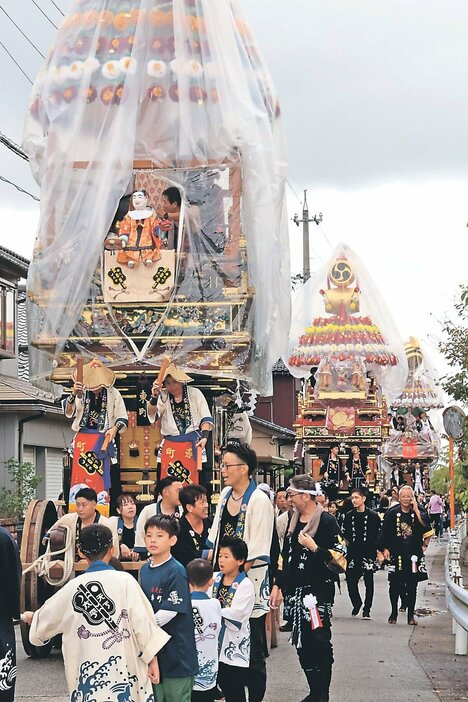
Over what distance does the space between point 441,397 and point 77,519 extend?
108ft

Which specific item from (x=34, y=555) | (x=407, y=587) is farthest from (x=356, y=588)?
(x=34, y=555)

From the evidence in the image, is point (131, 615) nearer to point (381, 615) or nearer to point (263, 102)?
point (263, 102)

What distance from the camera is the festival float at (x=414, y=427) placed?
131 feet

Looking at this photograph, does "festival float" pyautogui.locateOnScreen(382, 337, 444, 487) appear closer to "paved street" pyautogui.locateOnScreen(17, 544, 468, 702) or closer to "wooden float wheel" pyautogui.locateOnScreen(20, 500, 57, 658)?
"paved street" pyautogui.locateOnScreen(17, 544, 468, 702)

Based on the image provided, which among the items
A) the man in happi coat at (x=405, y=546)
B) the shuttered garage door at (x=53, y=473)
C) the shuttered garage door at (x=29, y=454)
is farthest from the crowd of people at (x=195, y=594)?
the shuttered garage door at (x=53, y=473)

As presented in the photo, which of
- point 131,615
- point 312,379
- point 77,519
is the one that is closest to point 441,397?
point 312,379

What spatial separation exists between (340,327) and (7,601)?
19.3m

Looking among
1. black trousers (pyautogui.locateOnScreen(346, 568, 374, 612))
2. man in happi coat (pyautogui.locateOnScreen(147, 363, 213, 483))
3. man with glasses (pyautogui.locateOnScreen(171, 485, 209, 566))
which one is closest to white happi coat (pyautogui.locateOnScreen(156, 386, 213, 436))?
man in happi coat (pyautogui.locateOnScreen(147, 363, 213, 483))

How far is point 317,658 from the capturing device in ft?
30.2

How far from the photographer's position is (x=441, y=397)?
42438 mm

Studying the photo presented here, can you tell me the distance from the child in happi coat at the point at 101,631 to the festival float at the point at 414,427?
107ft

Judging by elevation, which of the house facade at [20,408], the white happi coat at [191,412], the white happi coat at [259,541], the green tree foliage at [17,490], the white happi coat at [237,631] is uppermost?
the house facade at [20,408]

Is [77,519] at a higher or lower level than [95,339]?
lower

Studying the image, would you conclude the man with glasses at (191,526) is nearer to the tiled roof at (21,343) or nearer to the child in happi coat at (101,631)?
the child in happi coat at (101,631)
